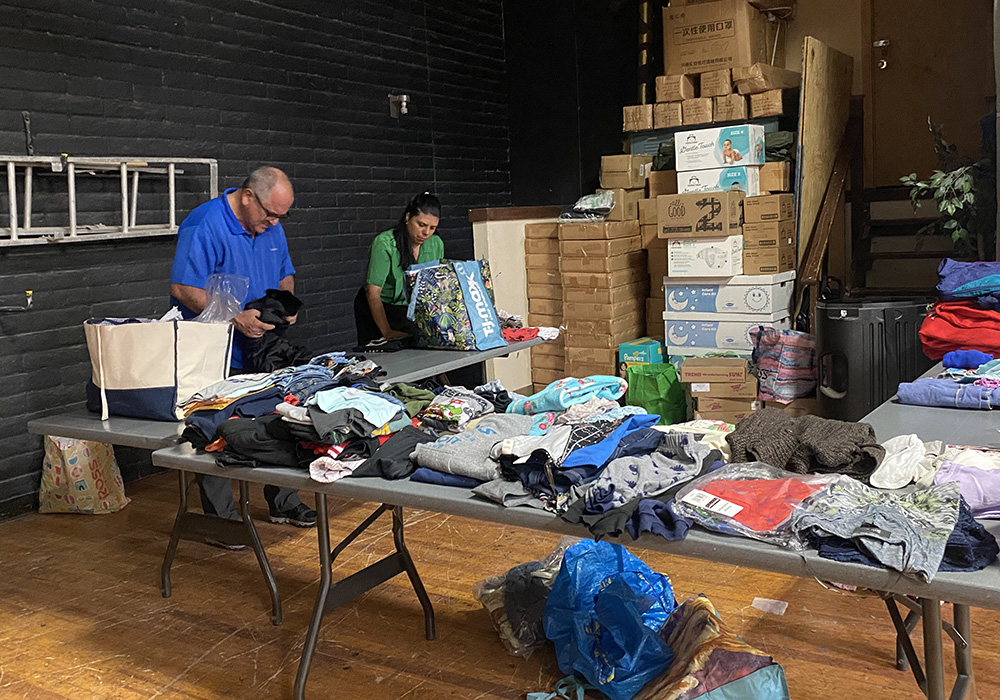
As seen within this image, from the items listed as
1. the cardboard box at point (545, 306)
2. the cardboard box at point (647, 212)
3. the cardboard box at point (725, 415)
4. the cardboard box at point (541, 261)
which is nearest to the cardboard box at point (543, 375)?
the cardboard box at point (545, 306)

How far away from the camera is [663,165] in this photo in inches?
256

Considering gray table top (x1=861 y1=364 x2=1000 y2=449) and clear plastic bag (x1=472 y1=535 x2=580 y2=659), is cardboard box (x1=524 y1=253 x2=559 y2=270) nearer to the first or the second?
clear plastic bag (x1=472 y1=535 x2=580 y2=659)

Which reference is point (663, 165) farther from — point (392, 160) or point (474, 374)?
point (474, 374)

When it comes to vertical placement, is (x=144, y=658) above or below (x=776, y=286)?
below

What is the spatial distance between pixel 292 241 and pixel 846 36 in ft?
13.9

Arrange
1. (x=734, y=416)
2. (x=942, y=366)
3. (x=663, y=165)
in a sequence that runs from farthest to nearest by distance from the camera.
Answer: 1. (x=663, y=165)
2. (x=734, y=416)
3. (x=942, y=366)

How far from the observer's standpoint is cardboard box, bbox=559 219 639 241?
624 cm

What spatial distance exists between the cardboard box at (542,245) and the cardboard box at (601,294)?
35cm

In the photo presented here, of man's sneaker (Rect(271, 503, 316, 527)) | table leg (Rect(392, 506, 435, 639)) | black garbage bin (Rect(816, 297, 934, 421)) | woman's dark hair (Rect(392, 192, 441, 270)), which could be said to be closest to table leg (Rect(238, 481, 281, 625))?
table leg (Rect(392, 506, 435, 639))

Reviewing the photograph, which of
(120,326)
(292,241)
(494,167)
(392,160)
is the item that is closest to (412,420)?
(120,326)

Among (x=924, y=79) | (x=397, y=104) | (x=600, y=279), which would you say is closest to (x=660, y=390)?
(x=600, y=279)

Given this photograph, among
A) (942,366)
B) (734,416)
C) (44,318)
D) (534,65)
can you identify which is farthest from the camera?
(534,65)

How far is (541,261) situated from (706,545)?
4994 mm

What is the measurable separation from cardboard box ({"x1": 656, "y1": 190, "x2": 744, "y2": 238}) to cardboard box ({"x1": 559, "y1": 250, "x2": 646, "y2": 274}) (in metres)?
0.51
